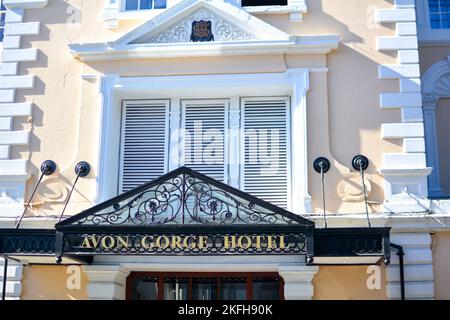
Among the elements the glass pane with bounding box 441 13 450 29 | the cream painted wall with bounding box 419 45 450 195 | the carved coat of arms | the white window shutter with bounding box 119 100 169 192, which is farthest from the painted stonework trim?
the glass pane with bounding box 441 13 450 29

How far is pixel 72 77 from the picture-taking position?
13.3 meters

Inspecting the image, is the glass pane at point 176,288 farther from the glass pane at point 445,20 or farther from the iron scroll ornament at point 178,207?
the glass pane at point 445,20

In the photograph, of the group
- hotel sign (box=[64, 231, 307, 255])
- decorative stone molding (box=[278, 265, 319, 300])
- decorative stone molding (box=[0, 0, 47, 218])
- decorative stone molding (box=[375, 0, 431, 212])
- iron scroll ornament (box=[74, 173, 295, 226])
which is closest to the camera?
hotel sign (box=[64, 231, 307, 255])

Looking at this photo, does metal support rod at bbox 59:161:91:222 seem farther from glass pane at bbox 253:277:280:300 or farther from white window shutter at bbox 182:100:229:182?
glass pane at bbox 253:277:280:300

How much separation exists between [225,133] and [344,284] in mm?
3485

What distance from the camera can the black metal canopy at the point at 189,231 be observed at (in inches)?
416

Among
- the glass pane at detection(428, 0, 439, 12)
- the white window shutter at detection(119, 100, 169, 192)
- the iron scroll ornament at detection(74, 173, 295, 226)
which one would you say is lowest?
the iron scroll ornament at detection(74, 173, 295, 226)

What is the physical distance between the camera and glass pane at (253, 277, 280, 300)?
1229 centimetres

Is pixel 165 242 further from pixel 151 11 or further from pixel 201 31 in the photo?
pixel 151 11

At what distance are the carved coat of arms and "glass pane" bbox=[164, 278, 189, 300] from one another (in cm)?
441

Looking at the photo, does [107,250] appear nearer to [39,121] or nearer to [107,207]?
[107,207]

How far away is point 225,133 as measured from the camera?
1304cm

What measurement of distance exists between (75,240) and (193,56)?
4186 mm
